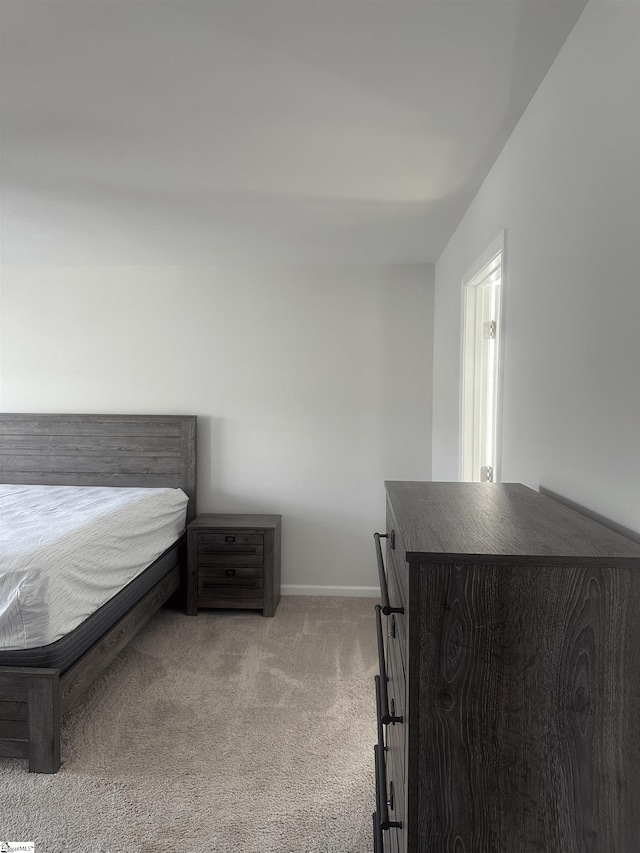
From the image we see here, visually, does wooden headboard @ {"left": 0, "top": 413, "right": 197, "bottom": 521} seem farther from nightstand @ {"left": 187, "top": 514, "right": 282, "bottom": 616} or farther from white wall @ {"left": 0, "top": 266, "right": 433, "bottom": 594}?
nightstand @ {"left": 187, "top": 514, "right": 282, "bottom": 616}

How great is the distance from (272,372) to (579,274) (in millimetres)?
2963

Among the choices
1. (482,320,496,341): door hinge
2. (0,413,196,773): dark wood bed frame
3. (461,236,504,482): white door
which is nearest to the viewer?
(482,320,496,341): door hinge

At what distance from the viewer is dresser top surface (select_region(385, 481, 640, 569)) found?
3.02 ft

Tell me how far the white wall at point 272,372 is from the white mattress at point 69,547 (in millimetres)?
683

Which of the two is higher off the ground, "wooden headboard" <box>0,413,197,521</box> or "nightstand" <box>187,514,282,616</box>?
"wooden headboard" <box>0,413,197,521</box>

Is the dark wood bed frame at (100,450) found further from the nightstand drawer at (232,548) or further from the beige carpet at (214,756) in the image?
the beige carpet at (214,756)

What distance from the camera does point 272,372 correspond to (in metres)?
4.20

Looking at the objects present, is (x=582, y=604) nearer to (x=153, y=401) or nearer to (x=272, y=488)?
(x=272, y=488)

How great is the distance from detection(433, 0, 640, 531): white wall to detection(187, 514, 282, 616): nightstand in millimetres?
2218

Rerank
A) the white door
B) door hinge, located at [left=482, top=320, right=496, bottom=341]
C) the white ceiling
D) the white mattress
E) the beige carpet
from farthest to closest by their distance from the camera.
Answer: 1. the white door
2. door hinge, located at [left=482, top=320, right=496, bottom=341]
3. the white mattress
4. the beige carpet
5. the white ceiling

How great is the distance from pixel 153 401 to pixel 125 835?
113 inches

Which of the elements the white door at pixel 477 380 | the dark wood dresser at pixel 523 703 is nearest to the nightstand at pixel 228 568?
the white door at pixel 477 380

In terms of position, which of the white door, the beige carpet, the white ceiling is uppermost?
the white ceiling

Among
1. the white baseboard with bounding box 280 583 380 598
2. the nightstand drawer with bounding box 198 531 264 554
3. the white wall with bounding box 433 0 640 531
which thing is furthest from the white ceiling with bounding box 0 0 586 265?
the white baseboard with bounding box 280 583 380 598
